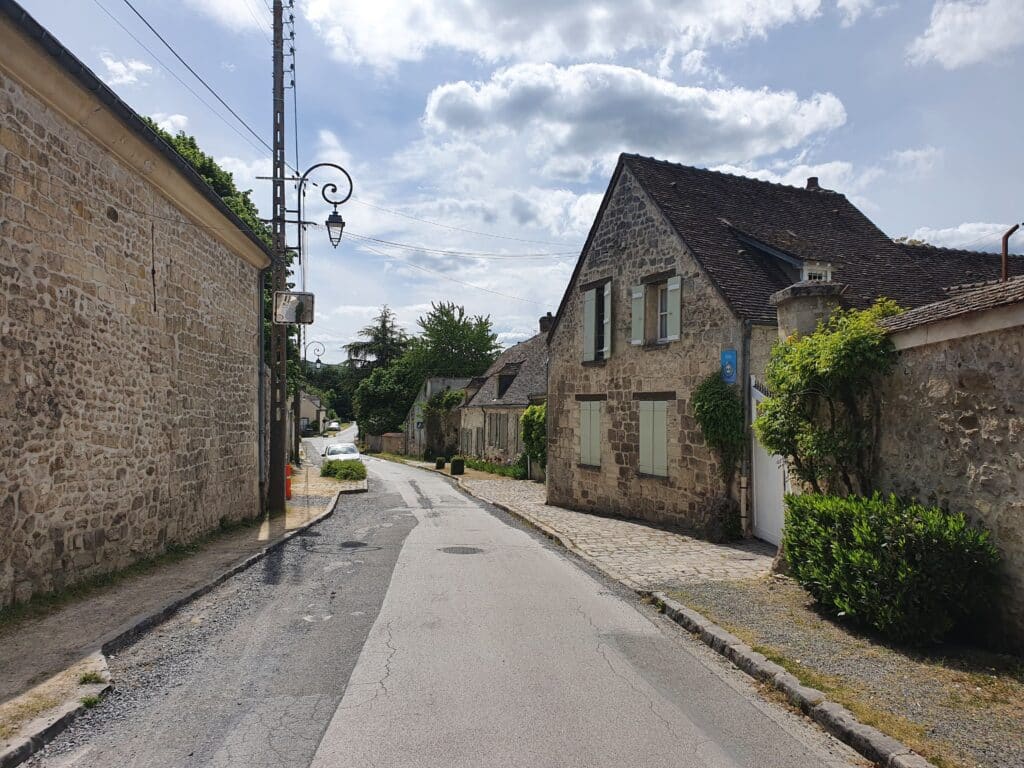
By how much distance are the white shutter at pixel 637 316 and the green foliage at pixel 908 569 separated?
893 centimetres

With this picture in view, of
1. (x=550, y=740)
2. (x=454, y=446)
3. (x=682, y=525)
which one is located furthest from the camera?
(x=454, y=446)

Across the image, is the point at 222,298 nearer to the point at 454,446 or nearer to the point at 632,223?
the point at 632,223

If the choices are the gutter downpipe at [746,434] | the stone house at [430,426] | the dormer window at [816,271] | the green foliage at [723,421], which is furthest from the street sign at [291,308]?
the stone house at [430,426]

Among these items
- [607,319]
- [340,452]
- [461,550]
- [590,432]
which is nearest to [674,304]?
[607,319]

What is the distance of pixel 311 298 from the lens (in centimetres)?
1541

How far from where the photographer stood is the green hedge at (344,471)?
25172 mm

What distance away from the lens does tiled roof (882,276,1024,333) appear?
5.52 meters

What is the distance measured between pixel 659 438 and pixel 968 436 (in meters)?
8.64

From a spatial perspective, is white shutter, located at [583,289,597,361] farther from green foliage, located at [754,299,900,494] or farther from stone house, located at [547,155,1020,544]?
green foliage, located at [754,299,900,494]

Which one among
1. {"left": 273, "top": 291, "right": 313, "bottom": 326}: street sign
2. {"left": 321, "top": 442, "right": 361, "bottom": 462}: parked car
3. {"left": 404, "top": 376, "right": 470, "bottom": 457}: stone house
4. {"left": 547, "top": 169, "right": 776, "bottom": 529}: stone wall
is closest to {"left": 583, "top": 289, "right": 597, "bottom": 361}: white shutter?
{"left": 547, "top": 169, "right": 776, "bottom": 529}: stone wall

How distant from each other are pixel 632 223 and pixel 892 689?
12.1 m

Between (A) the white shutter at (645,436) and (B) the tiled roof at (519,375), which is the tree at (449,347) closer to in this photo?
(B) the tiled roof at (519,375)

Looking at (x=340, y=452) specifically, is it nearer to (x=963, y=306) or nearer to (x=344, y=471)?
(x=344, y=471)

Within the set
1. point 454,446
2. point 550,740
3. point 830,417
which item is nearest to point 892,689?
point 550,740
